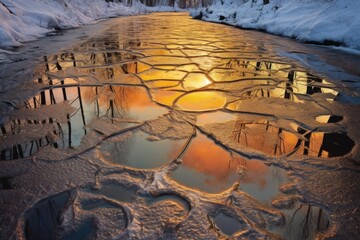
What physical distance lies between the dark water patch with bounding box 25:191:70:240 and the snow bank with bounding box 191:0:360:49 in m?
8.17

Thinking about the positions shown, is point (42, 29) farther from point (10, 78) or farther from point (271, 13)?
point (271, 13)

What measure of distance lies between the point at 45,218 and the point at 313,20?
398 inches

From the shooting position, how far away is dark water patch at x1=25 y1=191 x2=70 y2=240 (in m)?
1.57

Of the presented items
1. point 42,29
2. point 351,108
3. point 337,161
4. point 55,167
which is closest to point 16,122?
point 55,167

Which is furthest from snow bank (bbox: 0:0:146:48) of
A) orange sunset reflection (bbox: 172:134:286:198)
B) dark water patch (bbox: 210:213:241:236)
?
dark water patch (bbox: 210:213:241:236)

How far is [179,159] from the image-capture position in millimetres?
2322

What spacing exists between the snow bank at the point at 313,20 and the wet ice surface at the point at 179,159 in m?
4.29

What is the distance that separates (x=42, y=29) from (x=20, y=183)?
914 cm

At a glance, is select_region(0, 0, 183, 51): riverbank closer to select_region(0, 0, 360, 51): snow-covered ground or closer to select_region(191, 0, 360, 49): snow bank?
select_region(0, 0, 360, 51): snow-covered ground

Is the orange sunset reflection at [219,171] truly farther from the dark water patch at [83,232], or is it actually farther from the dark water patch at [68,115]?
the dark water patch at [68,115]

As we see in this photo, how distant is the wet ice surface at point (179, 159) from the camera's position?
166 centimetres

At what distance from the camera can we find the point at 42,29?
945 centimetres

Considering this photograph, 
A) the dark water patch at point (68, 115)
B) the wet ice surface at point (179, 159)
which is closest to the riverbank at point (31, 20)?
the dark water patch at point (68, 115)

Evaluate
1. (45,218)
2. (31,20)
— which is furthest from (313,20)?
(45,218)
